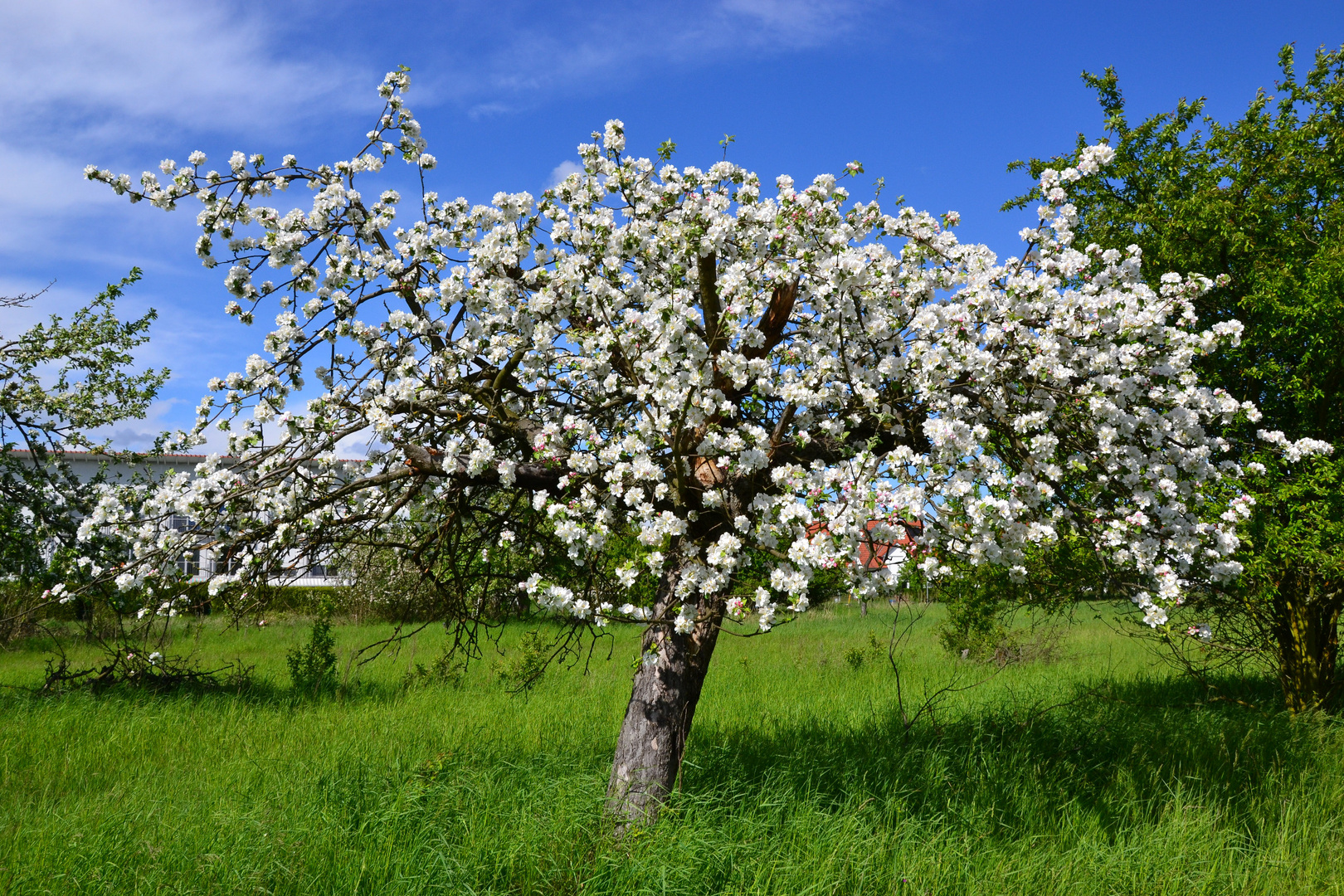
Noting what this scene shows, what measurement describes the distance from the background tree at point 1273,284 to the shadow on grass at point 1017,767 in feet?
5.33

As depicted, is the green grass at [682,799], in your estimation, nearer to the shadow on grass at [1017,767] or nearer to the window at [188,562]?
the shadow on grass at [1017,767]

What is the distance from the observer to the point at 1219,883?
21.0 ft

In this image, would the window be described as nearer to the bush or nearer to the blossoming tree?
the blossoming tree

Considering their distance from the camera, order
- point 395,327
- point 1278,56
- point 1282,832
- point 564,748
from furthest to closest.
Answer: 1. point 1278,56
2. point 564,748
3. point 1282,832
4. point 395,327

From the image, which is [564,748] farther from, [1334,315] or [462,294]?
[1334,315]

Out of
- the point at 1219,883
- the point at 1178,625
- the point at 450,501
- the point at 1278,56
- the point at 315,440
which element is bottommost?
the point at 1219,883

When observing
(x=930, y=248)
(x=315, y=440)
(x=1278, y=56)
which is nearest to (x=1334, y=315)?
(x=1278, y=56)

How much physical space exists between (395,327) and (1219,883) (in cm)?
813

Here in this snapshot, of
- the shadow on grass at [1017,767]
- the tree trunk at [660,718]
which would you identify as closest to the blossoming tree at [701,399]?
the tree trunk at [660,718]

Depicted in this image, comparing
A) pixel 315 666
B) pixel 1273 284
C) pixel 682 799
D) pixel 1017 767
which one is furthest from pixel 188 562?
pixel 1273 284

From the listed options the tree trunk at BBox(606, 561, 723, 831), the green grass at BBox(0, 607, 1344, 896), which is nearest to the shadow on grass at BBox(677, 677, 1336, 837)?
the green grass at BBox(0, 607, 1344, 896)

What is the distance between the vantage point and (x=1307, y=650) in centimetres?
1173

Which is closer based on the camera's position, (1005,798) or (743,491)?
(743,491)

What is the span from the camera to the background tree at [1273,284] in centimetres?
915
